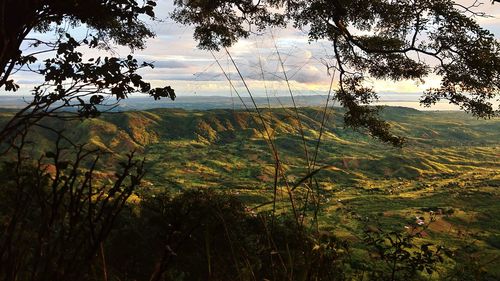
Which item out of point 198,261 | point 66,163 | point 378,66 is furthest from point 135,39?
point 198,261

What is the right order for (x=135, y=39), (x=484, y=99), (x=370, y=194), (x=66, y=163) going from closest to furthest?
(x=66, y=163)
(x=484, y=99)
(x=135, y=39)
(x=370, y=194)

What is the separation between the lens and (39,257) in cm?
124

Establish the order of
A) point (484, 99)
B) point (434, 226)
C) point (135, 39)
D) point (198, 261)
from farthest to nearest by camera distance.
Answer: point (434, 226) < point (198, 261) < point (135, 39) < point (484, 99)

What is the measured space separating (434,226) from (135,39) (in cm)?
11315

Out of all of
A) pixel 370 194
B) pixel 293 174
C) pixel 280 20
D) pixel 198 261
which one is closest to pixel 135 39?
pixel 280 20

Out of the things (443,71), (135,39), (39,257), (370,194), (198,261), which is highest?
(135,39)

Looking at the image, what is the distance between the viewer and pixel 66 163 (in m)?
1.54

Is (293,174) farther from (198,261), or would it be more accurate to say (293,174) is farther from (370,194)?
(198,261)

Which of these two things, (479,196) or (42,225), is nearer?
(42,225)

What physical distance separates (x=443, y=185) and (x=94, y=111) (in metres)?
182

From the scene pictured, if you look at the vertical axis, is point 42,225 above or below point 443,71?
below

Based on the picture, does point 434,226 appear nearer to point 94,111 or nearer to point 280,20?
point 280,20

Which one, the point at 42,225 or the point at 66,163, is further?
the point at 66,163

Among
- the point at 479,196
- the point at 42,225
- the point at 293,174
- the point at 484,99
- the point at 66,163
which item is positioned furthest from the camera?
the point at 293,174
